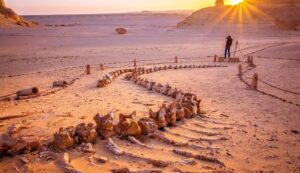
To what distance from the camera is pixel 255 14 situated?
54.8m

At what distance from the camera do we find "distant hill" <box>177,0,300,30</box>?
4747 centimetres

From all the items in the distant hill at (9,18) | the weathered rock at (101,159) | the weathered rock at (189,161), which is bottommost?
the weathered rock at (189,161)

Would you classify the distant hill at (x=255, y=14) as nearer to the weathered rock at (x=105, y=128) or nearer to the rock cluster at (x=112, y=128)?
the rock cluster at (x=112, y=128)

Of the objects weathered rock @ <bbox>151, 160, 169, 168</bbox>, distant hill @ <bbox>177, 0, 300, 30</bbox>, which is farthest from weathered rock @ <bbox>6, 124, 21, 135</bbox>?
distant hill @ <bbox>177, 0, 300, 30</bbox>

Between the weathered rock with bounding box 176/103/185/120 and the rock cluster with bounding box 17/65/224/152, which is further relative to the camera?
the weathered rock with bounding box 176/103/185/120

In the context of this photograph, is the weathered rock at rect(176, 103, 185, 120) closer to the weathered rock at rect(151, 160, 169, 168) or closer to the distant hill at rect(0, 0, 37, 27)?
the weathered rock at rect(151, 160, 169, 168)

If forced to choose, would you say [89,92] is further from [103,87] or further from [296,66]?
[296,66]

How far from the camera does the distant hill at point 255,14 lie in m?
47.5

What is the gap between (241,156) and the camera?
4.71 metres

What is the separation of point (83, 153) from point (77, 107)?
3170 millimetres

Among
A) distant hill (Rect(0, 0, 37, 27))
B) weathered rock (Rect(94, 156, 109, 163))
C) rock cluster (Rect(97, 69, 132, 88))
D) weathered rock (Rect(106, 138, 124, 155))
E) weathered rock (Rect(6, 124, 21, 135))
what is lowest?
weathered rock (Rect(94, 156, 109, 163))

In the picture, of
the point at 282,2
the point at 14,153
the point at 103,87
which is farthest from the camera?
the point at 282,2

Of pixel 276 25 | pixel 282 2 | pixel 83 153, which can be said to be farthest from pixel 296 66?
pixel 282 2

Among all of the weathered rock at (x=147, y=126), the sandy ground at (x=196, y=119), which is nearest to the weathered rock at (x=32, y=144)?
the sandy ground at (x=196, y=119)
